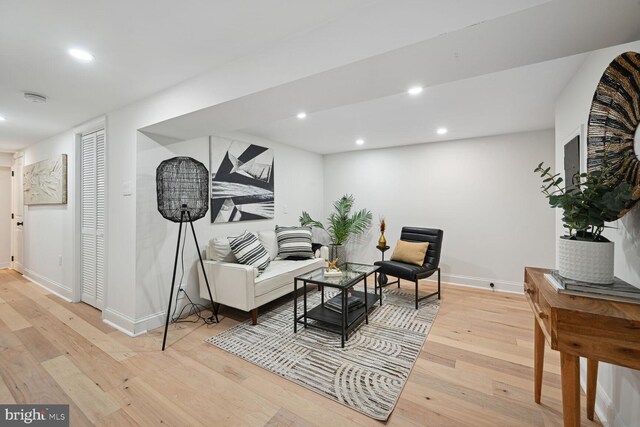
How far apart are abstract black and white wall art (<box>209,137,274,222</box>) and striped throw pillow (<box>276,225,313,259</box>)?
16.2 inches

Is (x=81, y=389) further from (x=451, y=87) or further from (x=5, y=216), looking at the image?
(x=5, y=216)

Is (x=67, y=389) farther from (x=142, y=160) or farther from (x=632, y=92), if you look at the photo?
(x=632, y=92)

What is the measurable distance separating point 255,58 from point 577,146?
2321mm

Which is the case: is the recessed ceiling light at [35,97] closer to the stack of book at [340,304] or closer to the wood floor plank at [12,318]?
the wood floor plank at [12,318]

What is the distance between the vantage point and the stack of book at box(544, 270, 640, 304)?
1.06m

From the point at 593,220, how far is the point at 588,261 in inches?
7.3

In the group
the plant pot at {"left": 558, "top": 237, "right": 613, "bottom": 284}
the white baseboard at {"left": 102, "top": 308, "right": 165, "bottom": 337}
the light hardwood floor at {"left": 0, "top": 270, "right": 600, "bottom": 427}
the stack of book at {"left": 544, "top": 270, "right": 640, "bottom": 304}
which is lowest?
the light hardwood floor at {"left": 0, "top": 270, "right": 600, "bottom": 427}

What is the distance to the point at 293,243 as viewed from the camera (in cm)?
382

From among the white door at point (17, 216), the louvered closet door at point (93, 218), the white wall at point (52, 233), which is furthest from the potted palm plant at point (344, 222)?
the white door at point (17, 216)

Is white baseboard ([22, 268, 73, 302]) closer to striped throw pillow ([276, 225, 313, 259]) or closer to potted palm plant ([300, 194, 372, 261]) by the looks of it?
striped throw pillow ([276, 225, 313, 259])

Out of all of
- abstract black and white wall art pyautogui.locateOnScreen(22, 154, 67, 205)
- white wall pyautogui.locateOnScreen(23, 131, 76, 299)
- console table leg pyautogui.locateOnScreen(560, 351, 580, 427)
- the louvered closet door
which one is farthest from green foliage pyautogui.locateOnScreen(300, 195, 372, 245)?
→ console table leg pyautogui.locateOnScreen(560, 351, 580, 427)

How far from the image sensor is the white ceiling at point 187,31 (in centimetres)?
122

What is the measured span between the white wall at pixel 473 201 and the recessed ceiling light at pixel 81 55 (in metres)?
3.90

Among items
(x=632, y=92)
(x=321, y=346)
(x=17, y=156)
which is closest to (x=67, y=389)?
(x=321, y=346)
